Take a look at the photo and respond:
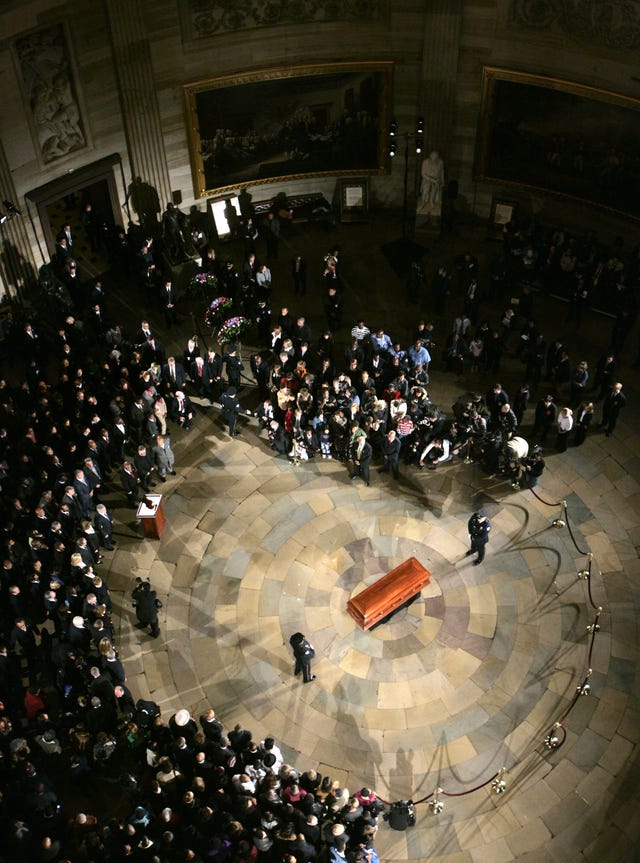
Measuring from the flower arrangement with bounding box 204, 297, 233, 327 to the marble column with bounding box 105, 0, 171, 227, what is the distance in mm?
5588

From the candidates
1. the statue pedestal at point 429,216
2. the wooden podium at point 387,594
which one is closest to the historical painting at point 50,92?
the statue pedestal at point 429,216

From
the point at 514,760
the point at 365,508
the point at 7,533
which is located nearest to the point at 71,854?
the point at 7,533

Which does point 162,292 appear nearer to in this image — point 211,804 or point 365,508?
point 365,508

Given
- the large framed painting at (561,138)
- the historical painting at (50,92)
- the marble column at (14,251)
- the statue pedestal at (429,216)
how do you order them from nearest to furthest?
the historical painting at (50,92) < the marble column at (14,251) < the large framed painting at (561,138) < the statue pedestal at (429,216)

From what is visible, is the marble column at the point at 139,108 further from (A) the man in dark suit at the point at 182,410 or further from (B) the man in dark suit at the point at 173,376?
(A) the man in dark suit at the point at 182,410

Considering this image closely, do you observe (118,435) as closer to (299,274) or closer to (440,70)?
(299,274)

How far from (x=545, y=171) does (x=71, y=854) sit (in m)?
21.2

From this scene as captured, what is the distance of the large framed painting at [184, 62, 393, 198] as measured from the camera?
83.9 ft

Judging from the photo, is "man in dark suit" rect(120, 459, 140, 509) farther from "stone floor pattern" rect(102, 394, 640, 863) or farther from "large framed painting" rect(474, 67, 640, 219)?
"large framed painting" rect(474, 67, 640, 219)

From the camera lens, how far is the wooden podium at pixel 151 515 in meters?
19.0

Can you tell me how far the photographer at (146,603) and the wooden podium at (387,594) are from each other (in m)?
3.88

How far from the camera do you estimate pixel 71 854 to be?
1449cm

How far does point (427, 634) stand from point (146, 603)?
5.65 meters

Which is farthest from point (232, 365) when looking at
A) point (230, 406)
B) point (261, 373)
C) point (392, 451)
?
point (392, 451)
